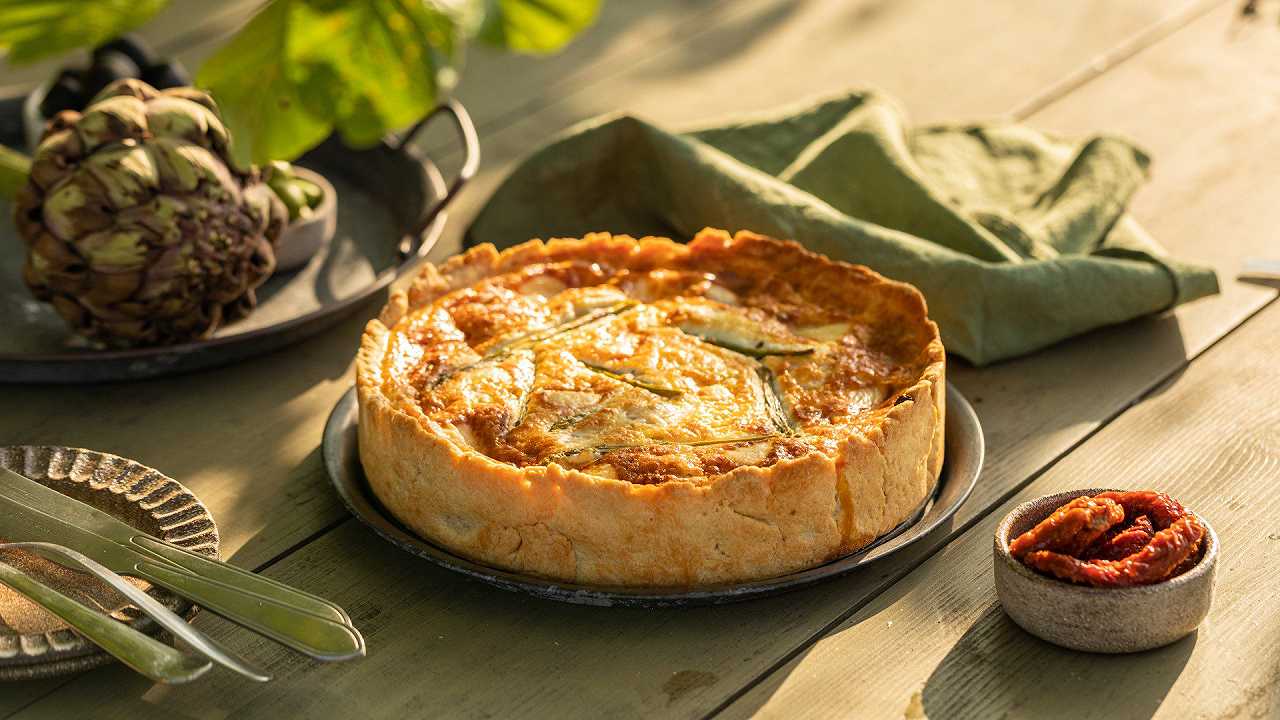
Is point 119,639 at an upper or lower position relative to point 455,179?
lower

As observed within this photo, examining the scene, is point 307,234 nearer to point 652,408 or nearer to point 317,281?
point 317,281

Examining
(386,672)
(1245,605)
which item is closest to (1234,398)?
(1245,605)

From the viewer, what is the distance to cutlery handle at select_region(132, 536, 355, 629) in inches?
64.5

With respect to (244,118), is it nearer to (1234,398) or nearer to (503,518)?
(503,518)

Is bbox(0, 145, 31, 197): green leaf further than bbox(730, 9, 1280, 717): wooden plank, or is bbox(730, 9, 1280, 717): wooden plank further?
bbox(0, 145, 31, 197): green leaf

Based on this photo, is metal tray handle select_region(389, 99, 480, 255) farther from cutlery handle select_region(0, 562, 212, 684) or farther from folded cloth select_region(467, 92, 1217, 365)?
cutlery handle select_region(0, 562, 212, 684)

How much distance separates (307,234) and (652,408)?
1022 mm

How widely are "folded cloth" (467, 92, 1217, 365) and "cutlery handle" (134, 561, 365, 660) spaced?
1292 mm

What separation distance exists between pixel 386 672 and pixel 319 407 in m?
0.75

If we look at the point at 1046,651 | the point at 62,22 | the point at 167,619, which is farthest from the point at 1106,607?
the point at 62,22

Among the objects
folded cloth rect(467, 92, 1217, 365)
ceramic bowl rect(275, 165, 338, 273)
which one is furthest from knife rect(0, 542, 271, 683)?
folded cloth rect(467, 92, 1217, 365)

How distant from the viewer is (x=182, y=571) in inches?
66.9

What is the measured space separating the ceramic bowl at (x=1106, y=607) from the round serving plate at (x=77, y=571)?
1025 millimetres

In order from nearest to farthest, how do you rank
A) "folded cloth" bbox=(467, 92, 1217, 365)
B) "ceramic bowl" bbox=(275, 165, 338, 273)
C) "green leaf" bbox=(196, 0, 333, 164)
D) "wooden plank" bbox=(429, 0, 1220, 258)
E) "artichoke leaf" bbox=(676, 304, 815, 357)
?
1. "green leaf" bbox=(196, 0, 333, 164)
2. "artichoke leaf" bbox=(676, 304, 815, 357)
3. "folded cloth" bbox=(467, 92, 1217, 365)
4. "ceramic bowl" bbox=(275, 165, 338, 273)
5. "wooden plank" bbox=(429, 0, 1220, 258)
